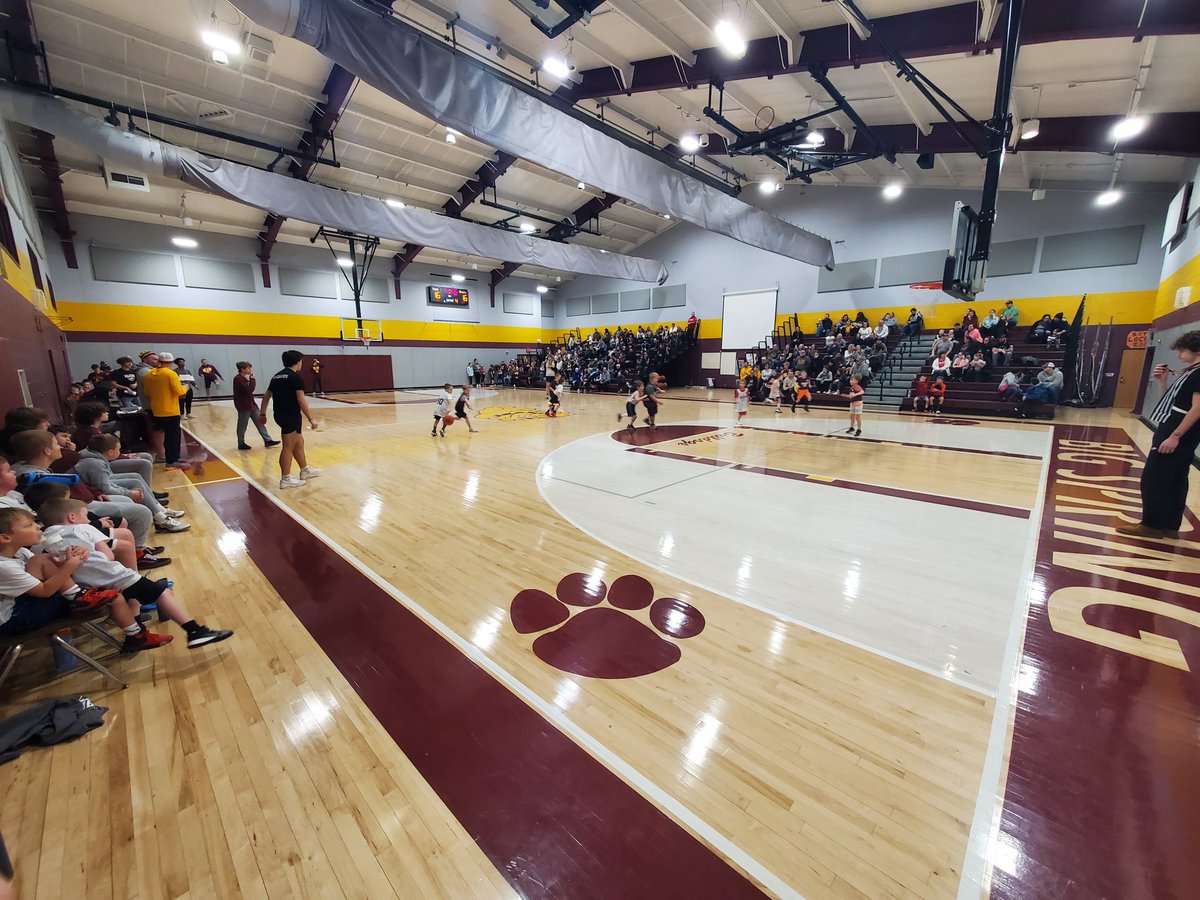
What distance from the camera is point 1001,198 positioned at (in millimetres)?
13789

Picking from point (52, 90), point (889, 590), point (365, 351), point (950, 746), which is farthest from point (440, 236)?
point (950, 746)

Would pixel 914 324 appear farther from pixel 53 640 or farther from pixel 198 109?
pixel 198 109

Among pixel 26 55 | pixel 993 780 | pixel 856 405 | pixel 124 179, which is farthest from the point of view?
pixel 124 179

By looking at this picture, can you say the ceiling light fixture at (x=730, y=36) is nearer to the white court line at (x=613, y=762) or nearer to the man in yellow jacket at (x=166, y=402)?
the white court line at (x=613, y=762)

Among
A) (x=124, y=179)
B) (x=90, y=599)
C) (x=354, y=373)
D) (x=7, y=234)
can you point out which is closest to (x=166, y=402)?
(x=7, y=234)

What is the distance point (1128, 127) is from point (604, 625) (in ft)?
40.5

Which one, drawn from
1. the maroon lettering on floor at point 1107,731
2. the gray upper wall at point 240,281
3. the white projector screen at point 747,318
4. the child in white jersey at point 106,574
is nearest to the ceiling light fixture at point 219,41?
the child in white jersey at point 106,574

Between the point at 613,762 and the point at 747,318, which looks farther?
the point at 747,318

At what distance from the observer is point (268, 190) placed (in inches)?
360

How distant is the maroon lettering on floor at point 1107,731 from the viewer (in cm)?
137

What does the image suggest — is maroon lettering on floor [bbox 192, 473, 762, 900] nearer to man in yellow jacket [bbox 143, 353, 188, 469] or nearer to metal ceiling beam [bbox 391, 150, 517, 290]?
man in yellow jacket [bbox 143, 353, 188, 469]

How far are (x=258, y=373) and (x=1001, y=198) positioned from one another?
26.3m

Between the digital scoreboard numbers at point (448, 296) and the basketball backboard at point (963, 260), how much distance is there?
2041 centimetres

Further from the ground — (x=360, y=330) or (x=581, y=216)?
(x=581, y=216)
